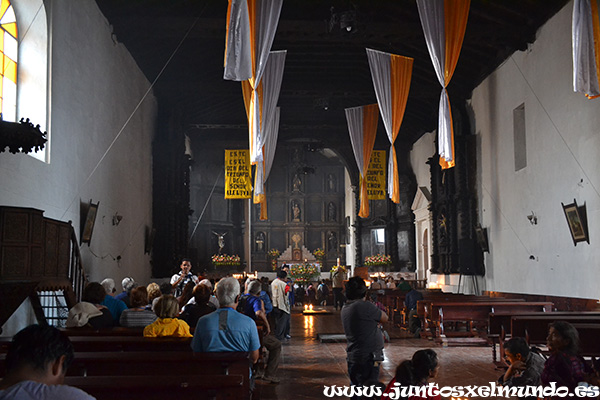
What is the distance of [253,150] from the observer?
37.5 feet

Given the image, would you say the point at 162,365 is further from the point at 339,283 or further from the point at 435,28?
the point at 339,283

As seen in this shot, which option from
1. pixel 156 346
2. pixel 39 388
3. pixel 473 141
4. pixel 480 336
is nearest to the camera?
pixel 39 388

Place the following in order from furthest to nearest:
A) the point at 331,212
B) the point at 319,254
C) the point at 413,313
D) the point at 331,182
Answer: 1. the point at 331,182
2. the point at 331,212
3. the point at 319,254
4. the point at 413,313

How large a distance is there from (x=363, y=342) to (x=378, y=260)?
20.6 metres

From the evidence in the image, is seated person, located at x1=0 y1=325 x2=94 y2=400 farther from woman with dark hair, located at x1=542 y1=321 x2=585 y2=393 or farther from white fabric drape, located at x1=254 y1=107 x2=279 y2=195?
white fabric drape, located at x1=254 y1=107 x2=279 y2=195

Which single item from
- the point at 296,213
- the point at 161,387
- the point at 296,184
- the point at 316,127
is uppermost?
the point at 316,127

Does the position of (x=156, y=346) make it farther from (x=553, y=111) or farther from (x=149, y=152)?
(x=149, y=152)

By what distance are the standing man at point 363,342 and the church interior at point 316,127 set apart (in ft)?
5.96

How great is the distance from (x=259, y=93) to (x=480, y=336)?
6601 mm

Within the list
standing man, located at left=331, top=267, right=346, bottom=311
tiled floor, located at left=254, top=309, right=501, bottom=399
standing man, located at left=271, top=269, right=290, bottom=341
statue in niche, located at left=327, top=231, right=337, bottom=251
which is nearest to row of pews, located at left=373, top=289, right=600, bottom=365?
tiled floor, located at left=254, top=309, right=501, bottom=399

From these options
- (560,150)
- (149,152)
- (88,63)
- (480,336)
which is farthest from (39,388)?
(149,152)

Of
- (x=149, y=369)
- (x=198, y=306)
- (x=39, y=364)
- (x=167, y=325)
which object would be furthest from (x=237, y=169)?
(x=39, y=364)

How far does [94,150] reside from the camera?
1263 cm

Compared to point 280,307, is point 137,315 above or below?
above
